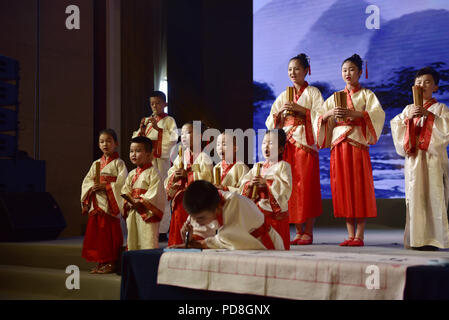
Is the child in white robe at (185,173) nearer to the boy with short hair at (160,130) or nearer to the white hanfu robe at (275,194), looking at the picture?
the boy with short hair at (160,130)

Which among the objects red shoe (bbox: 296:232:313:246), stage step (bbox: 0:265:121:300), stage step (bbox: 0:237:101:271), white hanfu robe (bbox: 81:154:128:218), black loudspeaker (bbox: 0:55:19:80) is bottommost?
stage step (bbox: 0:265:121:300)

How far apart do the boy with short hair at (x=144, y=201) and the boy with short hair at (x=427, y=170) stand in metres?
1.88

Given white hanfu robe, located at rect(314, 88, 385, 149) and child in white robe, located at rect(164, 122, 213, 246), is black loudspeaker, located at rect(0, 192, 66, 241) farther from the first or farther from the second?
white hanfu robe, located at rect(314, 88, 385, 149)

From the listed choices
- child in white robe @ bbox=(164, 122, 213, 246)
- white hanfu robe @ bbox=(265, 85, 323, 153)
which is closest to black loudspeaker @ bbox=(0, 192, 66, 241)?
child in white robe @ bbox=(164, 122, 213, 246)

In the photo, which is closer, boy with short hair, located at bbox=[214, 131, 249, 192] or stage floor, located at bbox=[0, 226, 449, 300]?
stage floor, located at bbox=[0, 226, 449, 300]

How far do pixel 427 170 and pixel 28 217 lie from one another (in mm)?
3710

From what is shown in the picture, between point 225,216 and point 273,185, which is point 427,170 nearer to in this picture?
point 273,185

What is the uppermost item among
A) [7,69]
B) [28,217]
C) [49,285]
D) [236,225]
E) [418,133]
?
[7,69]

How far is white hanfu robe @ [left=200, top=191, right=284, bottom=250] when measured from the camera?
280 cm

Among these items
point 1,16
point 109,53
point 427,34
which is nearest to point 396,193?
point 427,34

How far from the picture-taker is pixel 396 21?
6.73 m

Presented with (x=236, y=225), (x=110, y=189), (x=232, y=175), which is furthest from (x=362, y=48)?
(x=236, y=225)

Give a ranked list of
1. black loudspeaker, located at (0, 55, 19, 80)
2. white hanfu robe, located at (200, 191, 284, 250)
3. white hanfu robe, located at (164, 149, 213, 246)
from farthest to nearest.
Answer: black loudspeaker, located at (0, 55, 19, 80)
white hanfu robe, located at (164, 149, 213, 246)
white hanfu robe, located at (200, 191, 284, 250)

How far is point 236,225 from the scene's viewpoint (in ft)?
9.23
